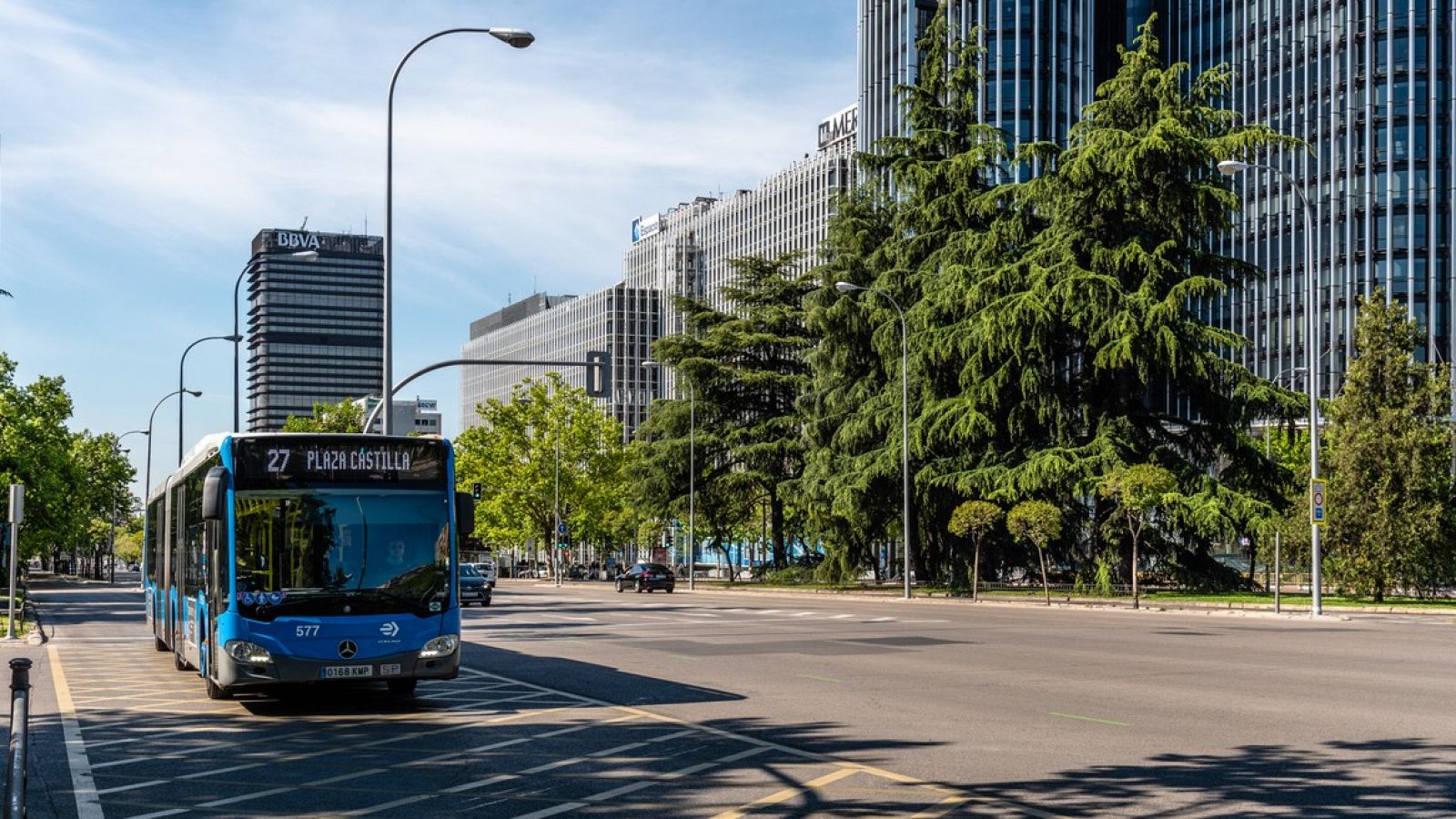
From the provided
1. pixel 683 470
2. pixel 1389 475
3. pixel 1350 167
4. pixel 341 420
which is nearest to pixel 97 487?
pixel 341 420

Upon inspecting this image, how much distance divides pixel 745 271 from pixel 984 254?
2115 cm

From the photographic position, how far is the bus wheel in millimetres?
14914

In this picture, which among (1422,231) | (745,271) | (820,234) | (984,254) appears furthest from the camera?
(820,234)

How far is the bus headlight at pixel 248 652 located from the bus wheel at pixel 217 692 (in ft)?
4.58

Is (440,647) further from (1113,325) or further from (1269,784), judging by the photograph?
(1113,325)

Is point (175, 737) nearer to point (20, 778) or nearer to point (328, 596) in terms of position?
point (328, 596)

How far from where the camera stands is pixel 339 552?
13.9 metres

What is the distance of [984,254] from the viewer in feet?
163

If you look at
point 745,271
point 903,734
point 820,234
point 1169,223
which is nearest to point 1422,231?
point 745,271

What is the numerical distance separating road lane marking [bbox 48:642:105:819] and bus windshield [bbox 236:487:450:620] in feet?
6.00

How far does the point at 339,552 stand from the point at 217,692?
2458mm

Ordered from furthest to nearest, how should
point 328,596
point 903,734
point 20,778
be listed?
point 328,596
point 903,734
point 20,778

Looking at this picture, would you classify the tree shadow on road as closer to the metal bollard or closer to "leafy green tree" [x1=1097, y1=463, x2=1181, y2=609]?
the metal bollard

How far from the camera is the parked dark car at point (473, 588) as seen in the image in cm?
4259
